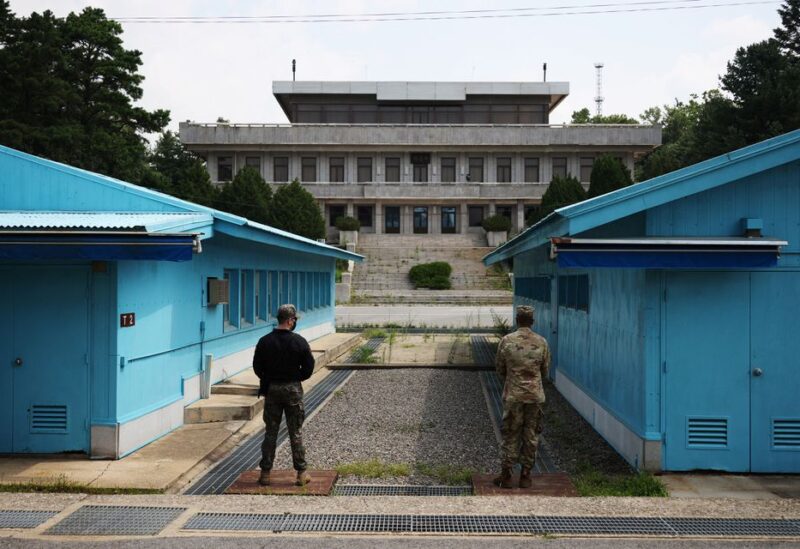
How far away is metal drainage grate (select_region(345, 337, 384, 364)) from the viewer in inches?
774

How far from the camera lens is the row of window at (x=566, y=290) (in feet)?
39.1

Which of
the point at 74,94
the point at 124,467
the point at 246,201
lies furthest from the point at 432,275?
the point at 124,467

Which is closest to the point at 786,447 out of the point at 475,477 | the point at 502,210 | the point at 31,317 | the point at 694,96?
the point at 475,477

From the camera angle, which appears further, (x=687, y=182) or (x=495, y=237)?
(x=495, y=237)

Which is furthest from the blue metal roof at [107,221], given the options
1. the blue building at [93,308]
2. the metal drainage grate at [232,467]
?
the metal drainage grate at [232,467]

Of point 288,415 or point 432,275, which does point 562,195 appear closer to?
point 432,275

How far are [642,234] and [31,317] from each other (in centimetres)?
728

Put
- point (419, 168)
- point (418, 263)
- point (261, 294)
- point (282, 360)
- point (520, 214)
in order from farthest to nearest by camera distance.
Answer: point (419, 168) → point (520, 214) → point (418, 263) → point (261, 294) → point (282, 360)

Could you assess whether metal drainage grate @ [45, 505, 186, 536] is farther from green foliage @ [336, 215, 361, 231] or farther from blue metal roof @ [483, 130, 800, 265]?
green foliage @ [336, 215, 361, 231]

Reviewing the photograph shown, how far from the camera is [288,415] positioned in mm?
7543

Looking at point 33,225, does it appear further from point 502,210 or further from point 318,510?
point 502,210

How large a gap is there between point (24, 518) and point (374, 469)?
3600 millimetres

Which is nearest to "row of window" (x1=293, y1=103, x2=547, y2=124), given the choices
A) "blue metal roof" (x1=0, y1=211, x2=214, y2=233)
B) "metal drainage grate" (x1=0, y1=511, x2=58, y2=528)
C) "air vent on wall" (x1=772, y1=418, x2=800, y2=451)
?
"blue metal roof" (x1=0, y1=211, x2=214, y2=233)

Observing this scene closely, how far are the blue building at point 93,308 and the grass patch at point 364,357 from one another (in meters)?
7.59
